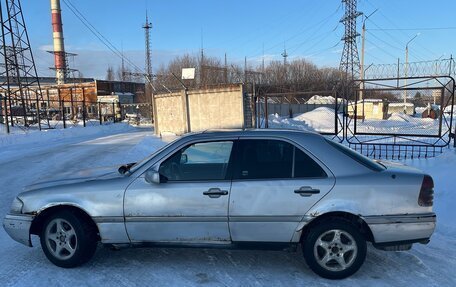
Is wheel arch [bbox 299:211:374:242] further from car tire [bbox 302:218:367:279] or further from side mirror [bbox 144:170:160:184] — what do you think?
side mirror [bbox 144:170:160:184]

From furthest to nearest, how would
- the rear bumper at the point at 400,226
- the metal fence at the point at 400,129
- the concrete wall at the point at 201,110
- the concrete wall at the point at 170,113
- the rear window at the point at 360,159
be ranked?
the concrete wall at the point at 170,113, the concrete wall at the point at 201,110, the metal fence at the point at 400,129, the rear window at the point at 360,159, the rear bumper at the point at 400,226

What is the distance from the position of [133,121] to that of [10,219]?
40779 mm

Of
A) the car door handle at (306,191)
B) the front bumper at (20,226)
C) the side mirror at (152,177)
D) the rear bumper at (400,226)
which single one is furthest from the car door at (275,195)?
the front bumper at (20,226)

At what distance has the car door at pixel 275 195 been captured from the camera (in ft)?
12.7

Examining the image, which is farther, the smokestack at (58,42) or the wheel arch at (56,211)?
the smokestack at (58,42)

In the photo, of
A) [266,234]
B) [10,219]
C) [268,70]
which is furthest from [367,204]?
[268,70]

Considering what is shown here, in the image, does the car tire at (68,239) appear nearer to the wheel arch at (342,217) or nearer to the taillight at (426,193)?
the wheel arch at (342,217)

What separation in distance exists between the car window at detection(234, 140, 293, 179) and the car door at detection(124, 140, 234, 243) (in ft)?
0.50

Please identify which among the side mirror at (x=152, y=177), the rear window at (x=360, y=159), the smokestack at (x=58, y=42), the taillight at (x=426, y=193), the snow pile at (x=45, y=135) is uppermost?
the smokestack at (x=58, y=42)

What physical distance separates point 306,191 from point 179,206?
1283 mm

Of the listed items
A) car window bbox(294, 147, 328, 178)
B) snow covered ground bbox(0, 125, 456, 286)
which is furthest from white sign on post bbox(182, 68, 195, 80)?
car window bbox(294, 147, 328, 178)

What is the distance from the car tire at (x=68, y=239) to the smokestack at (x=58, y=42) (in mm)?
66862

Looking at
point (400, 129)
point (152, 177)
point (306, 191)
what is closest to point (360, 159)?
point (306, 191)

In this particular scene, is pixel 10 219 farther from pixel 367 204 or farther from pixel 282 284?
pixel 367 204
